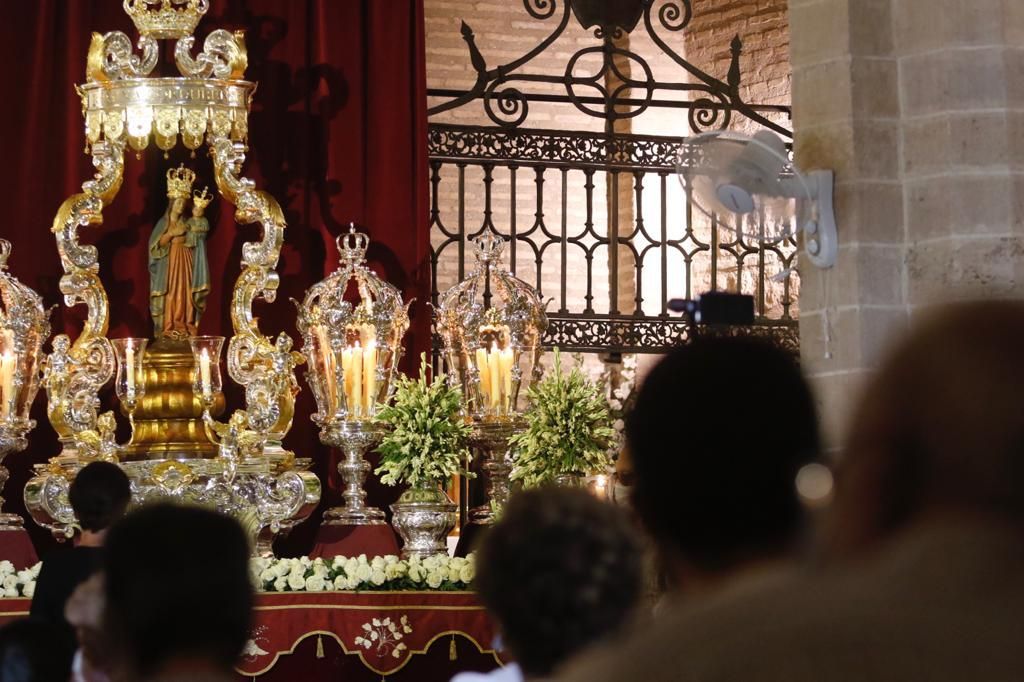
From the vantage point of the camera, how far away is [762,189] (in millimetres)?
6238

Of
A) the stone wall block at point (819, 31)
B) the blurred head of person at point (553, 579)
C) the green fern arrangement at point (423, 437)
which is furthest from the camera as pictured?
the green fern arrangement at point (423, 437)

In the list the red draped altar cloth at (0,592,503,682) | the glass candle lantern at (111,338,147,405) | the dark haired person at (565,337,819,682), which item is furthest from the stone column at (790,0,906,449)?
the dark haired person at (565,337,819,682)

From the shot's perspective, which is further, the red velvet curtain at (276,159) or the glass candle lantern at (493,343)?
the red velvet curtain at (276,159)

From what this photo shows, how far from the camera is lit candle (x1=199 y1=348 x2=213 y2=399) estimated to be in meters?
7.69

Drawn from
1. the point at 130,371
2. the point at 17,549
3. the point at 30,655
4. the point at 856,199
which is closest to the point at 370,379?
the point at 130,371

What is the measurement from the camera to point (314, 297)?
8.01 meters

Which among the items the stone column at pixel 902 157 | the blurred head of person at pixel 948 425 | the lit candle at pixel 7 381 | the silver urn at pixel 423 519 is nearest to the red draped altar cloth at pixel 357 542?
the silver urn at pixel 423 519

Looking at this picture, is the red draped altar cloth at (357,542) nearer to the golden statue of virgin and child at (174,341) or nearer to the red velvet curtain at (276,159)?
the golden statue of virgin and child at (174,341)

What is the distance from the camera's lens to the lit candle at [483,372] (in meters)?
7.93

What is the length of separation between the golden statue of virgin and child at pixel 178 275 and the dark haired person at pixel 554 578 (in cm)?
581

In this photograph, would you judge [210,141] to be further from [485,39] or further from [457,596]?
[485,39]

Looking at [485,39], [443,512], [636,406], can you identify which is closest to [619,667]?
[636,406]

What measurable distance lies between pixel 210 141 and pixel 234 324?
827 millimetres

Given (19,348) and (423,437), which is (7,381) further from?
(423,437)
